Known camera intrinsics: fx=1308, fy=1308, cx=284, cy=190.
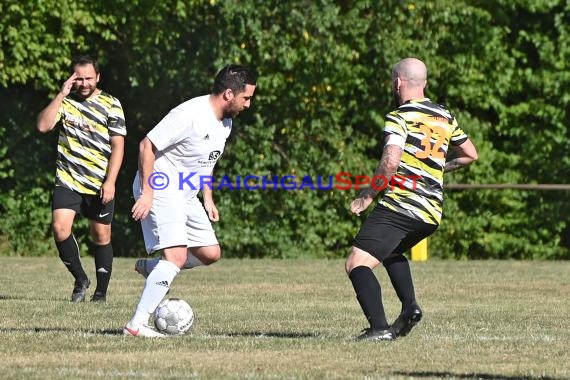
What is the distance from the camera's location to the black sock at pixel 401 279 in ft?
26.6

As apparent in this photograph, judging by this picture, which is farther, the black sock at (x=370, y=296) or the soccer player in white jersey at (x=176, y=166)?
the soccer player in white jersey at (x=176, y=166)

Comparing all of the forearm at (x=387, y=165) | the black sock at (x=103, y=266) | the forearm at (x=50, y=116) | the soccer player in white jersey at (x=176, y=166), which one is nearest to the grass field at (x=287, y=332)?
the black sock at (x=103, y=266)

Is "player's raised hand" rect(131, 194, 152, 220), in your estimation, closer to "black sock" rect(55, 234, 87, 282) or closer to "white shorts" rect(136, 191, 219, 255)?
"white shorts" rect(136, 191, 219, 255)

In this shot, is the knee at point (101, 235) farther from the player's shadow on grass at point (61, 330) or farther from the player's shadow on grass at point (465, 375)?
the player's shadow on grass at point (465, 375)

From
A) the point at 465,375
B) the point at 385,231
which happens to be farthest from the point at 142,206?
the point at 465,375

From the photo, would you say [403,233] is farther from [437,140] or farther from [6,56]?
[6,56]

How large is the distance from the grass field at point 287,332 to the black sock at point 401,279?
0.81 feet

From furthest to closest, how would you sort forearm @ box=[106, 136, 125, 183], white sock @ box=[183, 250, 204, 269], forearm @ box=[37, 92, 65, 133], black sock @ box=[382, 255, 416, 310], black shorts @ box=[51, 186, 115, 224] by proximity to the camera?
black shorts @ box=[51, 186, 115, 224] → forearm @ box=[106, 136, 125, 183] → forearm @ box=[37, 92, 65, 133] → white sock @ box=[183, 250, 204, 269] → black sock @ box=[382, 255, 416, 310]

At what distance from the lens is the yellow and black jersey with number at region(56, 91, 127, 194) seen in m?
10.6

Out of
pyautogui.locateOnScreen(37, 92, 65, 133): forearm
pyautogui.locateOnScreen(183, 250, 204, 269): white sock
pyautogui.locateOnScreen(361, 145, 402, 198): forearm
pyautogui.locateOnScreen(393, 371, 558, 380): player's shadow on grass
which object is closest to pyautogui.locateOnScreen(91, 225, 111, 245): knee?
pyautogui.locateOnScreen(37, 92, 65, 133): forearm

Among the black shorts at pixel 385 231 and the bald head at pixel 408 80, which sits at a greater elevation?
the bald head at pixel 408 80

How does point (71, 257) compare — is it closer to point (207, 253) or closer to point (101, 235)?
point (101, 235)

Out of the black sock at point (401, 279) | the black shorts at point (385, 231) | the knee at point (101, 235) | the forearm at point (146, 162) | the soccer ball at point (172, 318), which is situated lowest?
the knee at point (101, 235)

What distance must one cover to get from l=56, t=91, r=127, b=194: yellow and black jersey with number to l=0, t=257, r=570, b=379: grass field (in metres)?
1.04
